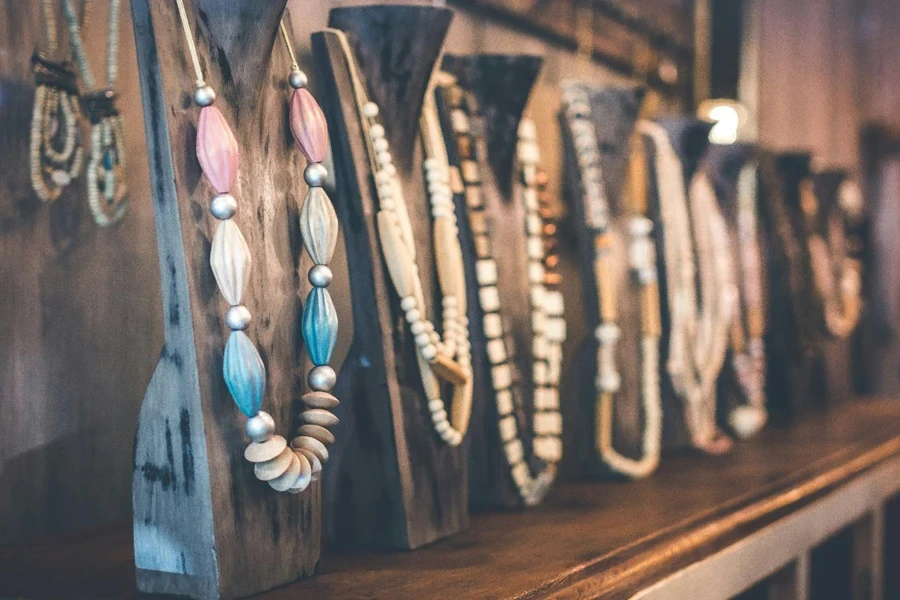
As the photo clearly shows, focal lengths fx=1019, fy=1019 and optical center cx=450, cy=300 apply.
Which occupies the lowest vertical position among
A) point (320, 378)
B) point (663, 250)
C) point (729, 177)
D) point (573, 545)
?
point (573, 545)

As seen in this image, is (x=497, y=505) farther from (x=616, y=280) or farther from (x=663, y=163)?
(x=663, y=163)

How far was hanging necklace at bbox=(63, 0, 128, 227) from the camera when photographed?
68cm

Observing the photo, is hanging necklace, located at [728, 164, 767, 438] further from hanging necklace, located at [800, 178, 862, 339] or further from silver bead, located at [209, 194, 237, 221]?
silver bead, located at [209, 194, 237, 221]

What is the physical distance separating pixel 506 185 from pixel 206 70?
35cm

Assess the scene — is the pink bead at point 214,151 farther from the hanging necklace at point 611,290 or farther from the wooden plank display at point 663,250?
the wooden plank display at point 663,250

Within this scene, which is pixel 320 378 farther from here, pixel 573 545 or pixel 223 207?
pixel 573 545

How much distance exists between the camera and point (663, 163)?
3.53ft

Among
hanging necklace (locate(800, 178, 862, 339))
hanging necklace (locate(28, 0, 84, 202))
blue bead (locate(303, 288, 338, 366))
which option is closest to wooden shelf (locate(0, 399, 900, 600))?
blue bead (locate(303, 288, 338, 366))

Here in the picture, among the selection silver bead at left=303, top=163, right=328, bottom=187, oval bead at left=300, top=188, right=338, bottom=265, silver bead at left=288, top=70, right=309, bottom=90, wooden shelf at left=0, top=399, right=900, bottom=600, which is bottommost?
wooden shelf at left=0, top=399, right=900, bottom=600

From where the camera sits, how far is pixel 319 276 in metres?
0.58

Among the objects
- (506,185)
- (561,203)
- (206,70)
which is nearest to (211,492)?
(206,70)

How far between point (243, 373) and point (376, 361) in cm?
15

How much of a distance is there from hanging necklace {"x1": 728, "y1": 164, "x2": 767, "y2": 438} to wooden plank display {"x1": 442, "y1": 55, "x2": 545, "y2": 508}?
17.1 inches

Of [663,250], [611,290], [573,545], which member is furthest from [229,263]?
[663,250]
